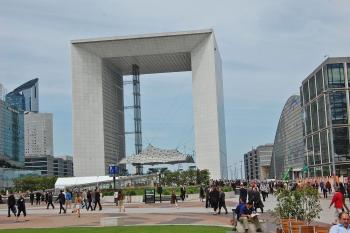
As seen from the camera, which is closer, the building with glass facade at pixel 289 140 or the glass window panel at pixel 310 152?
the glass window panel at pixel 310 152

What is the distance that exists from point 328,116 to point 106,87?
43.2 metres

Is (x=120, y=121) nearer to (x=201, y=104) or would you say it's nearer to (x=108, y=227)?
(x=201, y=104)

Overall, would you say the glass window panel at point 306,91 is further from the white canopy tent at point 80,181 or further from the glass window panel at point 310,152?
the white canopy tent at point 80,181

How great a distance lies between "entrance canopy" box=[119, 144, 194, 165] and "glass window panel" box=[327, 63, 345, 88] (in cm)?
3357

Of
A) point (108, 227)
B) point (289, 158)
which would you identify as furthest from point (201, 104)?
point (108, 227)

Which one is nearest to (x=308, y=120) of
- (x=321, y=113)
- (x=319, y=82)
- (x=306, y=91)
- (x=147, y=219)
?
(x=306, y=91)

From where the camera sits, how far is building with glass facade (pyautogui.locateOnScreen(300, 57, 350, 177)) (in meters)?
96.2

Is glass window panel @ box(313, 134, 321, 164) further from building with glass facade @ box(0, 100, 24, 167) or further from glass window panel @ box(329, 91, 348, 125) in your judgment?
building with glass facade @ box(0, 100, 24, 167)

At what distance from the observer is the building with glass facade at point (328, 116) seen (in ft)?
316

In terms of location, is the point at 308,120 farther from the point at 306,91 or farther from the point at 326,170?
the point at 326,170

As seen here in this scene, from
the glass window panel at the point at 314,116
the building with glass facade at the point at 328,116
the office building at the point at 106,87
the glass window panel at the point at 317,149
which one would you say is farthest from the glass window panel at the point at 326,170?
the office building at the point at 106,87

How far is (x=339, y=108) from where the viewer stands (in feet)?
317

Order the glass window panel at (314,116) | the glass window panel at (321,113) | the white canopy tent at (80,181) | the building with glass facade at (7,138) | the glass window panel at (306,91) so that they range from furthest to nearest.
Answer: the building with glass facade at (7,138) < the glass window panel at (306,91) < the glass window panel at (314,116) < the glass window panel at (321,113) < the white canopy tent at (80,181)

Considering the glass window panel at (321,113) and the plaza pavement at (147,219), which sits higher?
the glass window panel at (321,113)
